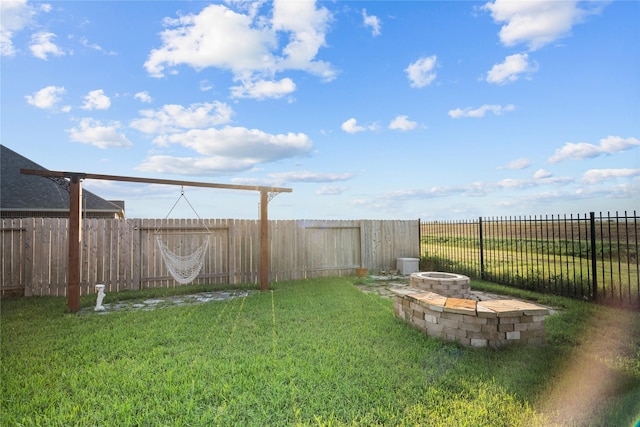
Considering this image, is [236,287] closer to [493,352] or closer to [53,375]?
[53,375]

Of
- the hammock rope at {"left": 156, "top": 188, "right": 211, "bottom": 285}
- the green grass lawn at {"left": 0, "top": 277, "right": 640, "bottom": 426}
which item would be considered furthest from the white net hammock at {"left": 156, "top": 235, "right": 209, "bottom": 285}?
the green grass lawn at {"left": 0, "top": 277, "right": 640, "bottom": 426}

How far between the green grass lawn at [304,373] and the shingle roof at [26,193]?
8.37m

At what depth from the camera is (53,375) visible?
292 cm

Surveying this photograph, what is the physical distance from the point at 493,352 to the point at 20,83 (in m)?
8.42

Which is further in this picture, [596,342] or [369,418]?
[596,342]

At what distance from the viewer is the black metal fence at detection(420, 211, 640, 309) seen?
18.6ft

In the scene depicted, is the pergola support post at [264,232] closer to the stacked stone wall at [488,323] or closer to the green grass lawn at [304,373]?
the green grass lawn at [304,373]

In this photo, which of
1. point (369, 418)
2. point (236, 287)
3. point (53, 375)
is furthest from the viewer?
point (236, 287)

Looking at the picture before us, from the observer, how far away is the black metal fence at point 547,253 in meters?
5.66

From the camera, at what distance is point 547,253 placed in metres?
7.28

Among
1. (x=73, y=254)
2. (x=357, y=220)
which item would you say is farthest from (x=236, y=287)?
(x=357, y=220)

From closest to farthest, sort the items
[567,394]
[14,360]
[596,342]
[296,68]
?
[567,394] → [14,360] → [596,342] → [296,68]

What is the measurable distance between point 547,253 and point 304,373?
7.07 meters

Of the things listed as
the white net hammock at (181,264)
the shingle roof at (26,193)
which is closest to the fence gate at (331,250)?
the white net hammock at (181,264)
